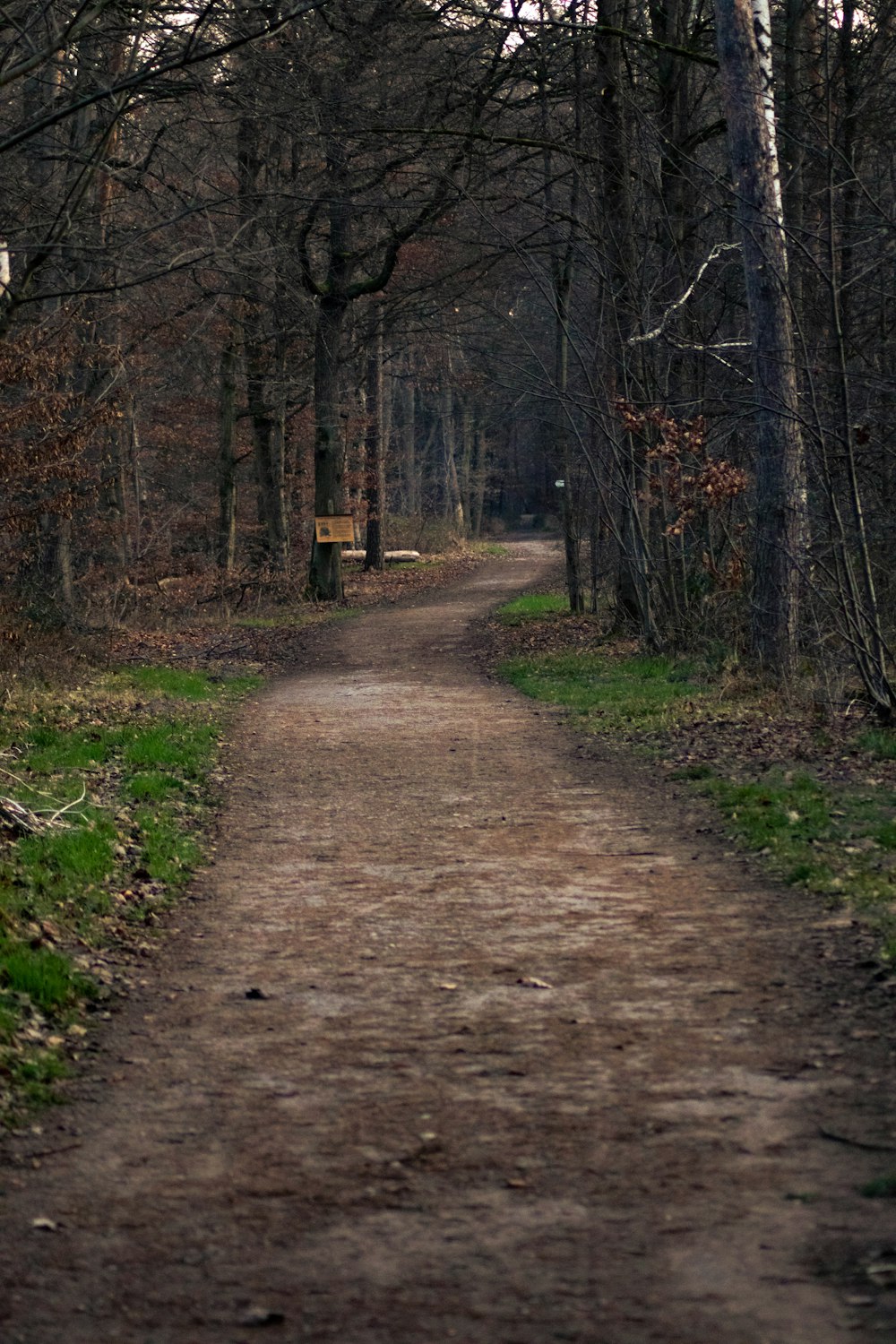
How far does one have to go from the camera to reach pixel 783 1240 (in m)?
3.74

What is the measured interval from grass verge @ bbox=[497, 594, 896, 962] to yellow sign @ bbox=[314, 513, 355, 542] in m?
12.0

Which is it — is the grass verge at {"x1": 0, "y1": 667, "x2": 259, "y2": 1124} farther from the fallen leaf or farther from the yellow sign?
the yellow sign

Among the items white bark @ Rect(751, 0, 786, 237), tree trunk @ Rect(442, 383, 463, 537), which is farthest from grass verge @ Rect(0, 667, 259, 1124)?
tree trunk @ Rect(442, 383, 463, 537)

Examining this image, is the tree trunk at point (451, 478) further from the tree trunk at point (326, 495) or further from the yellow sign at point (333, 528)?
the yellow sign at point (333, 528)

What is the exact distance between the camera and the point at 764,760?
11.0 meters

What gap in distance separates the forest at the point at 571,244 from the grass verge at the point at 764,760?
2.53 ft

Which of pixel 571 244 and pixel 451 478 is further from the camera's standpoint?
pixel 451 478

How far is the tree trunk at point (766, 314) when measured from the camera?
13.7 m

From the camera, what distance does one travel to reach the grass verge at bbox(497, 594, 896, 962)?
25.6 ft

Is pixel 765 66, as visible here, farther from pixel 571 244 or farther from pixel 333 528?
pixel 333 528

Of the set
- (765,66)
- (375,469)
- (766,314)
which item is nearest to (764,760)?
(766,314)

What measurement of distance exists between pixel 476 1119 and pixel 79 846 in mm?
4272

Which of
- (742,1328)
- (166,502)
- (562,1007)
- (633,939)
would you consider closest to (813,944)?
(633,939)

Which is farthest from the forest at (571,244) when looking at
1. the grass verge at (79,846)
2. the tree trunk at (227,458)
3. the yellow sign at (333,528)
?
the grass verge at (79,846)
